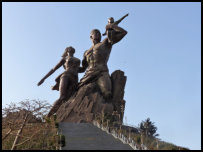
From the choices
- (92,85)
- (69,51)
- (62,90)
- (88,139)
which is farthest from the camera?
(69,51)

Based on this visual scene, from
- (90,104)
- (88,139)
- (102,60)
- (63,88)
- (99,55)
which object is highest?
(99,55)

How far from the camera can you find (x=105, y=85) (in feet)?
59.0

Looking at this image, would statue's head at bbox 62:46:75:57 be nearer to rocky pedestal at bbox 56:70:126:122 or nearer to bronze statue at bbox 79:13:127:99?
bronze statue at bbox 79:13:127:99

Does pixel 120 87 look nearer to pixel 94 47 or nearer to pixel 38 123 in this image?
pixel 94 47

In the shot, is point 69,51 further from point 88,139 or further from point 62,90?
point 88,139

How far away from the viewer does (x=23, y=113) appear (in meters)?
11.4

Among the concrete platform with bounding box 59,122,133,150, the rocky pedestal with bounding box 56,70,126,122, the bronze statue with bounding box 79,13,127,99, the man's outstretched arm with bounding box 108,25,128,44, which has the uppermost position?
the man's outstretched arm with bounding box 108,25,128,44

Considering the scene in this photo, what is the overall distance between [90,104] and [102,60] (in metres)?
2.78

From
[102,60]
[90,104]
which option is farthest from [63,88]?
[102,60]

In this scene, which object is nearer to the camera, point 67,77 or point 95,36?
point 67,77

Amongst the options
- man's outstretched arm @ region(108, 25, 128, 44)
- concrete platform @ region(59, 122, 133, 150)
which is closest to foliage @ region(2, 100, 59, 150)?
concrete platform @ region(59, 122, 133, 150)

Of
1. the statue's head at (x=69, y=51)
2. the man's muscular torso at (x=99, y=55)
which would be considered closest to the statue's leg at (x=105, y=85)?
the man's muscular torso at (x=99, y=55)

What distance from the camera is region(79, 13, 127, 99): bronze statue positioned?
714 inches

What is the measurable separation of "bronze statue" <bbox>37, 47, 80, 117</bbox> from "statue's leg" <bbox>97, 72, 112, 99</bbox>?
1625 millimetres
